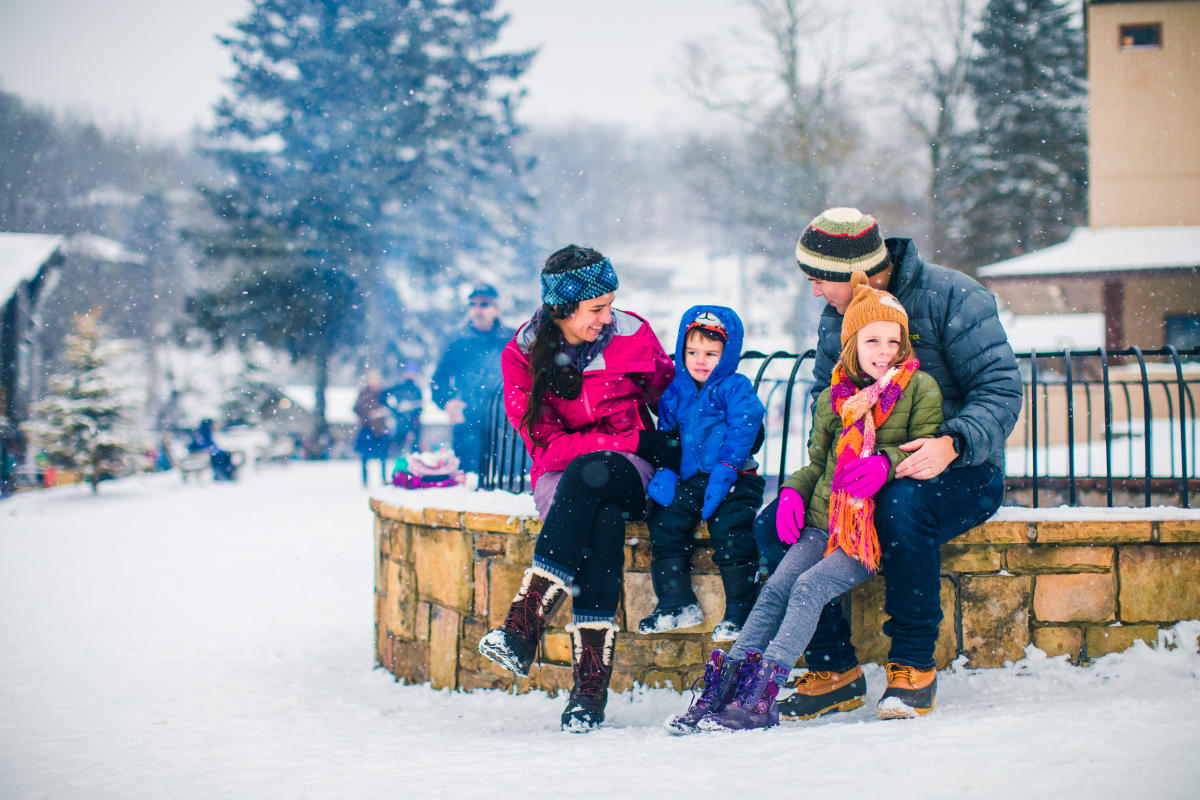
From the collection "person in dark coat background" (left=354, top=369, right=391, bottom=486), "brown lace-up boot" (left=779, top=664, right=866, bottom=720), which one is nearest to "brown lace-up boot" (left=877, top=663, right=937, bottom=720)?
"brown lace-up boot" (left=779, top=664, right=866, bottom=720)

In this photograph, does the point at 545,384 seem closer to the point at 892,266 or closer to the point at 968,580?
the point at 892,266

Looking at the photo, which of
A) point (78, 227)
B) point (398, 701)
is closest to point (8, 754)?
point (398, 701)

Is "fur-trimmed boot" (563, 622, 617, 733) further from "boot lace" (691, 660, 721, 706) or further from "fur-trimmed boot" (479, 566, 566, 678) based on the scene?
"boot lace" (691, 660, 721, 706)

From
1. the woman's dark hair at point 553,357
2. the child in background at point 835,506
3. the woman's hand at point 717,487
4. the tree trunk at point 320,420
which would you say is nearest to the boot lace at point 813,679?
the child in background at point 835,506

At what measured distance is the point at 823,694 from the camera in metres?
2.70

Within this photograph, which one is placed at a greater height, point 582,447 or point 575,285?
point 575,285

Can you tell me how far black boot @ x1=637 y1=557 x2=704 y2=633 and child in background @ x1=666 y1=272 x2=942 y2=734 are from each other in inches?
11.8

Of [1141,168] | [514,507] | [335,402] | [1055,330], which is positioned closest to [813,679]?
[514,507]

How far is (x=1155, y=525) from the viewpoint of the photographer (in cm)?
286

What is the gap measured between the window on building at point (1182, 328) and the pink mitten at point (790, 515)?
14.0 m

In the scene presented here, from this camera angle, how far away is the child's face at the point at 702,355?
3.00 m

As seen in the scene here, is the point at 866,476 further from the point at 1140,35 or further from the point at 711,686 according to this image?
the point at 1140,35

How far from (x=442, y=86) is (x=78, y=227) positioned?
2062 centimetres

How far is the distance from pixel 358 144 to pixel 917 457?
1925cm
